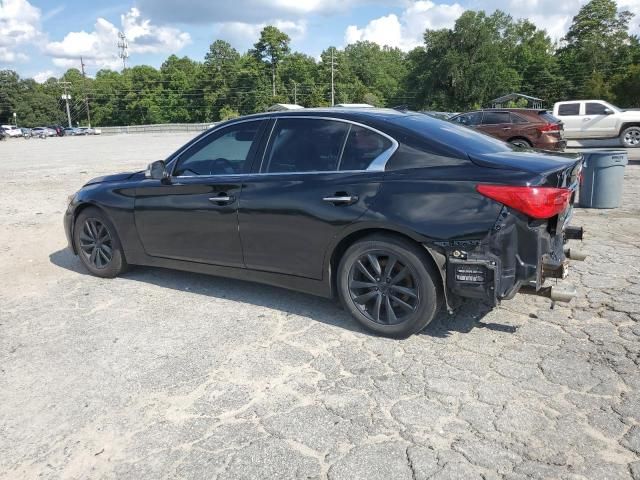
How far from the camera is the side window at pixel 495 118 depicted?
659 inches

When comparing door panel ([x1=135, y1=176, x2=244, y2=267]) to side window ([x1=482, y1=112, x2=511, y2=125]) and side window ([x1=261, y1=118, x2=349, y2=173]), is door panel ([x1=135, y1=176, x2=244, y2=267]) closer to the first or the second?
side window ([x1=261, y1=118, x2=349, y2=173])

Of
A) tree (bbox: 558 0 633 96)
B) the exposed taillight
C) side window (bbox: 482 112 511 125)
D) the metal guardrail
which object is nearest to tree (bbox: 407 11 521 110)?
tree (bbox: 558 0 633 96)

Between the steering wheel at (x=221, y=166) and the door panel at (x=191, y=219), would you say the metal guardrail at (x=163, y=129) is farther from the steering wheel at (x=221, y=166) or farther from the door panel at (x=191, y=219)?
the steering wheel at (x=221, y=166)

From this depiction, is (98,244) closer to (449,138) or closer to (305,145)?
(305,145)

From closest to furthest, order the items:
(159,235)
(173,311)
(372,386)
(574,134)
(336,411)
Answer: (336,411)
(372,386)
(173,311)
(159,235)
(574,134)

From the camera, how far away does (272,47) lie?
10081 cm

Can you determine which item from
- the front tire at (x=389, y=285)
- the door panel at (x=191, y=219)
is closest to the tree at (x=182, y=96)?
the door panel at (x=191, y=219)

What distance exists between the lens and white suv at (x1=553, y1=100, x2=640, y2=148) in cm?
1933

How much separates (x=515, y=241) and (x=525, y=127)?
13.8 metres

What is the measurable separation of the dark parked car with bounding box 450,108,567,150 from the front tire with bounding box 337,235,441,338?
12.4 metres

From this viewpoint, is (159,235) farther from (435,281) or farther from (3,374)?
(435,281)

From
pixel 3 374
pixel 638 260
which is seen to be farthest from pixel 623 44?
pixel 3 374

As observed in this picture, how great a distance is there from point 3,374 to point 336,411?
2.36 metres

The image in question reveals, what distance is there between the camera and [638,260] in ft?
19.0
